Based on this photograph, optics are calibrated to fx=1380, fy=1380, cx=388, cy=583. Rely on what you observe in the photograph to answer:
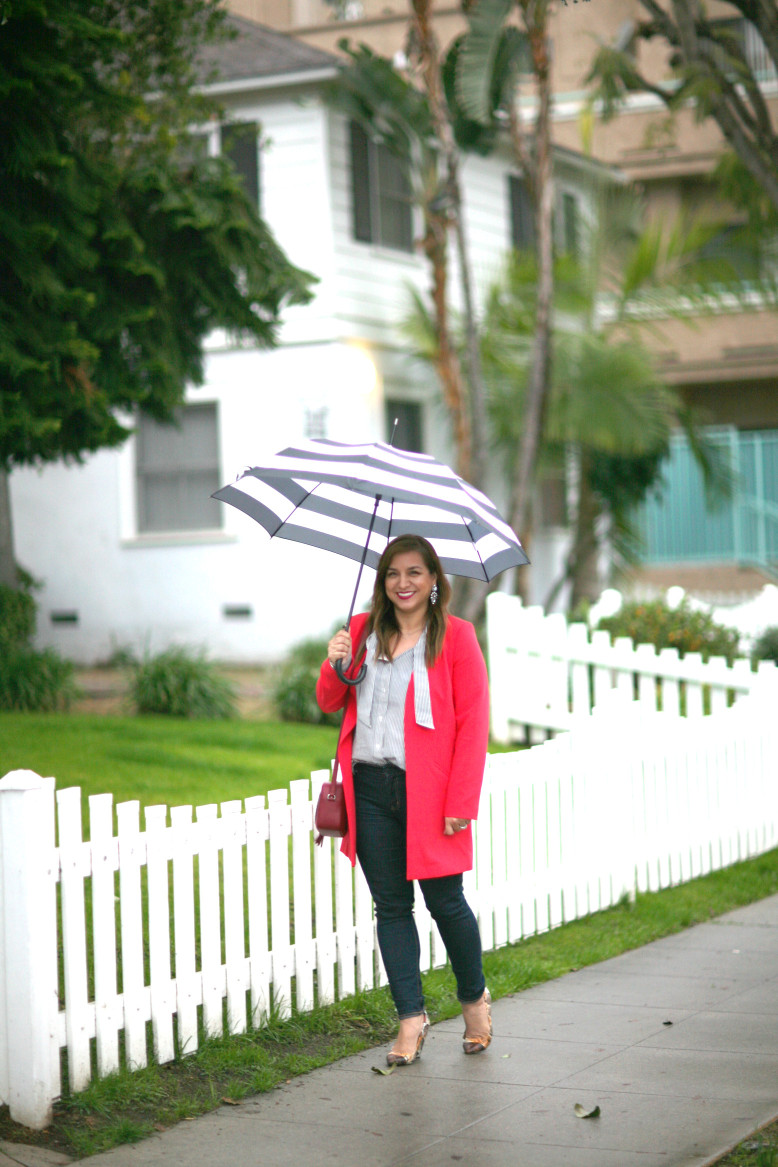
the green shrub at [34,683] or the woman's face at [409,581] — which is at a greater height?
the woman's face at [409,581]

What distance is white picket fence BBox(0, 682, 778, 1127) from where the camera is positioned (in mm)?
4230

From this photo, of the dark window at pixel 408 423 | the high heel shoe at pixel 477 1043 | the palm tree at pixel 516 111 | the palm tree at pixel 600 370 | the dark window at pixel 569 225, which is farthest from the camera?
the dark window at pixel 569 225

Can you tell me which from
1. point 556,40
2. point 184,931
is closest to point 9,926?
point 184,931

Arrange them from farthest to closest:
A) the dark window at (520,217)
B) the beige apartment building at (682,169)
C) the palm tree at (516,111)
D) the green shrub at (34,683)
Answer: the beige apartment building at (682,169) → the dark window at (520,217) → the palm tree at (516,111) → the green shrub at (34,683)

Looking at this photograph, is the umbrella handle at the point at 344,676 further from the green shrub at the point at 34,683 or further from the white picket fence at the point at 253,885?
the green shrub at the point at 34,683

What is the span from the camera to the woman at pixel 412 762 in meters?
4.71

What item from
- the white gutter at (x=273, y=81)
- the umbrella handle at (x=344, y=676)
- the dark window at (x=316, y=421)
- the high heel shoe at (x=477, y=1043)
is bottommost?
the high heel shoe at (x=477, y=1043)

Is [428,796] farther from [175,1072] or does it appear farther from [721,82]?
[721,82]

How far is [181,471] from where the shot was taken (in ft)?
53.8

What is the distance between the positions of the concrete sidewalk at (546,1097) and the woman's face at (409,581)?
1.62 m

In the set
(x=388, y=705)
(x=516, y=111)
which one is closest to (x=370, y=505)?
(x=388, y=705)

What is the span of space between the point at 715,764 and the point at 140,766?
142 inches

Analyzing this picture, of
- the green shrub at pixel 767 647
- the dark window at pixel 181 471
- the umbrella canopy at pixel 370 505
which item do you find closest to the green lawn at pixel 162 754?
the umbrella canopy at pixel 370 505

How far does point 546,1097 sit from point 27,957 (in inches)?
67.5
